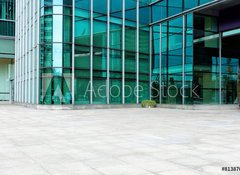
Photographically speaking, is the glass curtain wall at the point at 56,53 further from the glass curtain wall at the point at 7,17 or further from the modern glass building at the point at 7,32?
the glass curtain wall at the point at 7,17

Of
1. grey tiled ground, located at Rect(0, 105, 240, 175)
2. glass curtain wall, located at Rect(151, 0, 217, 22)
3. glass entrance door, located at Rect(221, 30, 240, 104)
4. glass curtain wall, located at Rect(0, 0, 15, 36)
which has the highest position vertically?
glass curtain wall, located at Rect(0, 0, 15, 36)

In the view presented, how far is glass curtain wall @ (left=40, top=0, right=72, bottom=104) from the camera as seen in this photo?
85.5 ft

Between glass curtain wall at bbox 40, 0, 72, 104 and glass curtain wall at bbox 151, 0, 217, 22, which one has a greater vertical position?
glass curtain wall at bbox 151, 0, 217, 22

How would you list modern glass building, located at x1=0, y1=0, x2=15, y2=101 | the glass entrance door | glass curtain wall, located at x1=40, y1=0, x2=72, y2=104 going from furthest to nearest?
modern glass building, located at x1=0, y1=0, x2=15, y2=101, the glass entrance door, glass curtain wall, located at x1=40, y1=0, x2=72, y2=104

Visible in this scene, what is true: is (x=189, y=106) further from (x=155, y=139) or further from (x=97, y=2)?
(x=155, y=139)

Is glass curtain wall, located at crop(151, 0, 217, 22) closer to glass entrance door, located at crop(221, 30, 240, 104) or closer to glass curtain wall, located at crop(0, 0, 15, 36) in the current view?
glass entrance door, located at crop(221, 30, 240, 104)

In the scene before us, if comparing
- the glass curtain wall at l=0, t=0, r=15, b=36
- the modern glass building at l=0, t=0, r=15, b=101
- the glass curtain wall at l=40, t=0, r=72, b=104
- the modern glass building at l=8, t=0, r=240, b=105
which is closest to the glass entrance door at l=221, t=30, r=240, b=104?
the modern glass building at l=8, t=0, r=240, b=105

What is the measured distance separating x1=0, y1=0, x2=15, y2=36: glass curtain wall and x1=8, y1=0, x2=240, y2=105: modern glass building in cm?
1468

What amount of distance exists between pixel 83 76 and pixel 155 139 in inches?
693

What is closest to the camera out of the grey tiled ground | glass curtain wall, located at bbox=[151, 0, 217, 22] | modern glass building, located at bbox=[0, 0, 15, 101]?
the grey tiled ground

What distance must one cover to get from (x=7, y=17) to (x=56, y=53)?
2241cm

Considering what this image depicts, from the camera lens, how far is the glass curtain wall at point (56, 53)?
26.1 m

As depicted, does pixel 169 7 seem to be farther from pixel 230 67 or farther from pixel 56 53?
pixel 56 53

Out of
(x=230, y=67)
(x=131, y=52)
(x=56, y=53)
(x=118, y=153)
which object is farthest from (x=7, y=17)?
(x=118, y=153)
